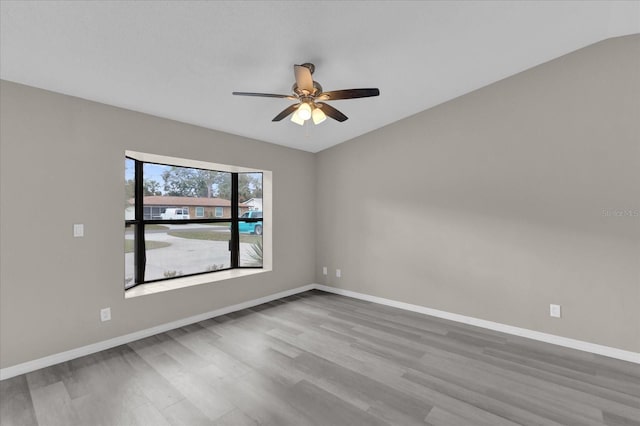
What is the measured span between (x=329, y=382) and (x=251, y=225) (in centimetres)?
283

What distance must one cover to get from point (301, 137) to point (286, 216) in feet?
4.15

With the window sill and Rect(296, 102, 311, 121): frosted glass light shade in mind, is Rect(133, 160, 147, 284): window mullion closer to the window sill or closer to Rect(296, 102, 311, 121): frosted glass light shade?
the window sill

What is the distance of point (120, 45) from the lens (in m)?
2.07

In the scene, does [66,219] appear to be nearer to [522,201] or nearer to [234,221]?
[234,221]

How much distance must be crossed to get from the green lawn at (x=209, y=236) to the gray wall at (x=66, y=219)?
82 cm

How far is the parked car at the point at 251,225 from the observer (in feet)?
14.8

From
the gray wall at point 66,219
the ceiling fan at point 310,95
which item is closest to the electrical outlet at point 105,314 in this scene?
the gray wall at point 66,219

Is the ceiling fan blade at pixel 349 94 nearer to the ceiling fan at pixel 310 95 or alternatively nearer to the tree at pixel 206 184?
the ceiling fan at pixel 310 95

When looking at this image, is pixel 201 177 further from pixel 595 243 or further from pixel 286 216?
pixel 595 243

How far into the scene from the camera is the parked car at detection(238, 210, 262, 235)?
14.8 feet

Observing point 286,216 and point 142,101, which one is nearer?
point 142,101

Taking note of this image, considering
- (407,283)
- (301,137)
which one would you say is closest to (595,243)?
(407,283)

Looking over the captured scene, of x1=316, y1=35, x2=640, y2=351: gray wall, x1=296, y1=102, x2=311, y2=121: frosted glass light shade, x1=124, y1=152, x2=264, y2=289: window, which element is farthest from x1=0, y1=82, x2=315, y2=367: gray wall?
x1=316, y1=35, x2=640, y2=351: gray wall

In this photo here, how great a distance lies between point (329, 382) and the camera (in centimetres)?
224
